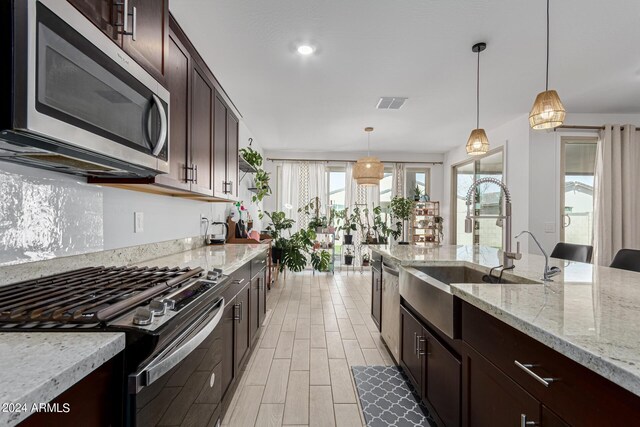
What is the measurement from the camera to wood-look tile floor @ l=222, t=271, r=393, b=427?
179cm

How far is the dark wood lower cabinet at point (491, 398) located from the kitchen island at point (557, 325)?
0.6 inches

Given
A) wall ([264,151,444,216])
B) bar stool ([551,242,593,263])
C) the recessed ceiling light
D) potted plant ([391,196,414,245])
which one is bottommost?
bar stool ([551,242,593,263])

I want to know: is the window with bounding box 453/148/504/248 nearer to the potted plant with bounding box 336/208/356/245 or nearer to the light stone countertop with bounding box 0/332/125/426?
the potted plant with bounding box 336/208/356/245

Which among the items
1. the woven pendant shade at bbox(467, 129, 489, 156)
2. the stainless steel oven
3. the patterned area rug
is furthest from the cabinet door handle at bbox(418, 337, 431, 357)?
the woven pendant shade at bbox(467, 129, 489, 156)

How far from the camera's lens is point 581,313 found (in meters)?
0.88

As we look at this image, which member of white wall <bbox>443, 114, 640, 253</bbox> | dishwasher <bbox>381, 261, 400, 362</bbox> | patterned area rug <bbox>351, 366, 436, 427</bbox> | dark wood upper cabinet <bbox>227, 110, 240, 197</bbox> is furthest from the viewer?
white wall <bbox>443, 114, 640, 253</bbox>

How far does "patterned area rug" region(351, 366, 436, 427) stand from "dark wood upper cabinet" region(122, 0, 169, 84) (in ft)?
7.24

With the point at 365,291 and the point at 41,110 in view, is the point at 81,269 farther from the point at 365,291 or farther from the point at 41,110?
the point at 365,291

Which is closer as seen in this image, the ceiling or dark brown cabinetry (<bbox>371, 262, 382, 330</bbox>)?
the ceiling

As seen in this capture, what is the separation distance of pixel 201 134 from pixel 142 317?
163 cm

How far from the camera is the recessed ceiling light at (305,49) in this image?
2.44m

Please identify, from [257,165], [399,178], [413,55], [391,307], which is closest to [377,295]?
[391,307]

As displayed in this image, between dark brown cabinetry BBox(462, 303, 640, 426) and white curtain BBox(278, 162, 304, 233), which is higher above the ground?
white curtain BBox(278, 162, 304, 233)

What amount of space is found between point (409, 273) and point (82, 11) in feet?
6.37
